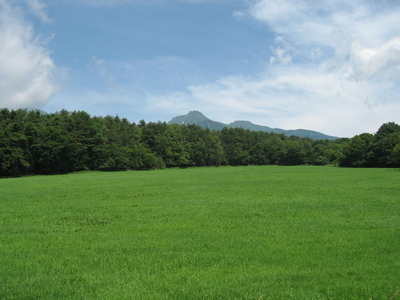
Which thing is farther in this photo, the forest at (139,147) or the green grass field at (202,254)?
the forest at (139,147)

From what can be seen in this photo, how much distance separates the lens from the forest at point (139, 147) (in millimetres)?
77875

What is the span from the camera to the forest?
255ft

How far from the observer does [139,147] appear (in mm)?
109500

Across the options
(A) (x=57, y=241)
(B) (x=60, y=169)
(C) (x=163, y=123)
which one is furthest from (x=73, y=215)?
(C) (x=163, y=123)

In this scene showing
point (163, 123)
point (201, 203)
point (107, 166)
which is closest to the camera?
point (201, 203)

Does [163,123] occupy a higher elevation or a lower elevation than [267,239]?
higher

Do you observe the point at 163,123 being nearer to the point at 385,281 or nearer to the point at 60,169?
the point at 60,169

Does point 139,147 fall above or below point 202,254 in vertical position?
above

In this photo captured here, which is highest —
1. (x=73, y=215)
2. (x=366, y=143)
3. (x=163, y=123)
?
(x=163, y=123)

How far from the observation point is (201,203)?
23.2m

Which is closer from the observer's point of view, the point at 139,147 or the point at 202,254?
the point at 202,254

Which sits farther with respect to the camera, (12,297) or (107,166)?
(107,166)

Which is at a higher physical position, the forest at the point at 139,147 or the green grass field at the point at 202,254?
the forest at the point at 139,147

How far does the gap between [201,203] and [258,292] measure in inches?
636
